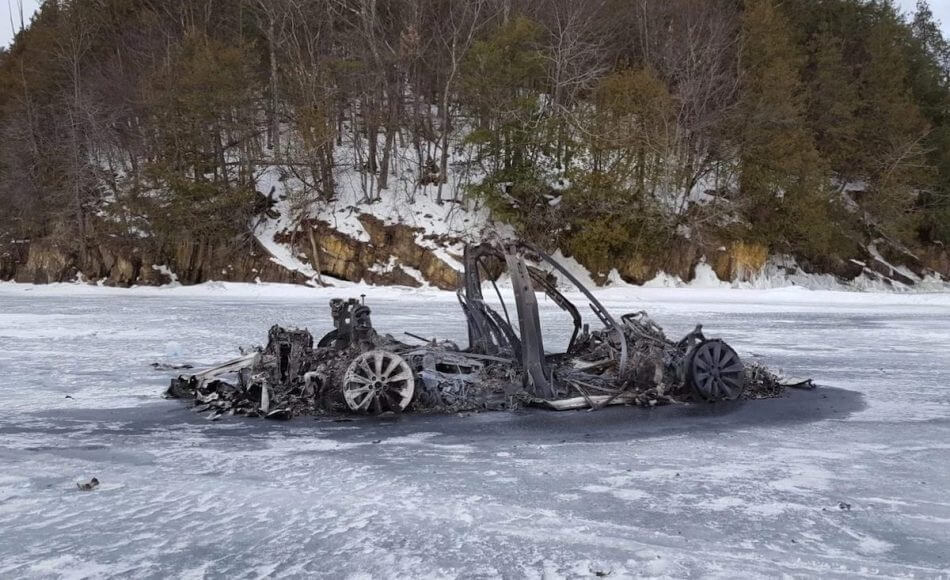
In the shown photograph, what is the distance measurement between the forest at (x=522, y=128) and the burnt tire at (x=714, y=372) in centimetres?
2583

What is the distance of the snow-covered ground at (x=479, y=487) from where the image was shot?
13.9 feet

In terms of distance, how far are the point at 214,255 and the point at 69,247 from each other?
30.0 feet

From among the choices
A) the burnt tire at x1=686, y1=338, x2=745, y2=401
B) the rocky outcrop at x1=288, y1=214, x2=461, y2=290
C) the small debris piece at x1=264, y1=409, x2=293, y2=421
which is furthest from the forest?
the small debris piece at x1=264, y1=409, x2=293, y2=421

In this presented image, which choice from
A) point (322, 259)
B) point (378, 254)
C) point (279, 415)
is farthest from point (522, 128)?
point (279, 415)

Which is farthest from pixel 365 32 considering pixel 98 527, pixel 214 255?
pixel 98 527

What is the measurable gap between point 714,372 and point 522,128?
28.1 meters

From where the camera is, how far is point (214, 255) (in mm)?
36188

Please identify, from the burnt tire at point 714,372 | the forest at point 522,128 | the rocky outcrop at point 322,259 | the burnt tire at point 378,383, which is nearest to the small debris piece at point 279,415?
the burnt tire at point 378,383

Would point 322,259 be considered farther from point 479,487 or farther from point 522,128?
point 479,487

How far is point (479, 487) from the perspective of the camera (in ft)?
18.5

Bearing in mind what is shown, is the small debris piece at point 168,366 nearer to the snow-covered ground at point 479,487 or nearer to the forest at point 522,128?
the snow-covered ground at point 479,487

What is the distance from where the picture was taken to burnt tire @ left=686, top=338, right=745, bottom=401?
936 cm

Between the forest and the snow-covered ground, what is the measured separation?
1019 inches

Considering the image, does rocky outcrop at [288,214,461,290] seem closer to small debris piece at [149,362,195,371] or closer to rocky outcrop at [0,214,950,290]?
rocky outcrop at [0,214,950,290]
